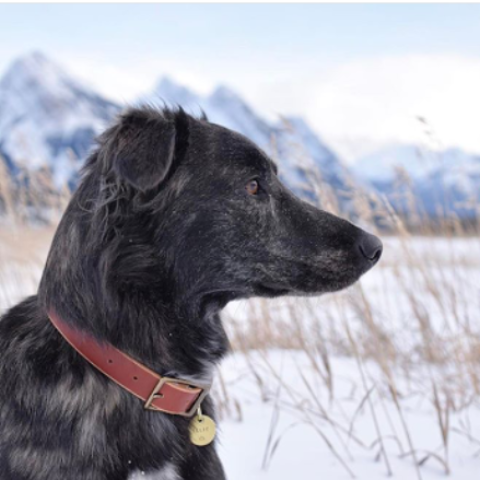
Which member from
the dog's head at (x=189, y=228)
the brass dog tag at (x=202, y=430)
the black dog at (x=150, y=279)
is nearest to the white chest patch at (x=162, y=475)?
the black dog at (x=150, y=279)

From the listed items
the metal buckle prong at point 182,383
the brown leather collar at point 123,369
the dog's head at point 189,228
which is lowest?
the metal buckle prong at point 182,383

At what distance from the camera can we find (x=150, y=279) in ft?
6.59

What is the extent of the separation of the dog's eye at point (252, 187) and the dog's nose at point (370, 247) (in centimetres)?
44

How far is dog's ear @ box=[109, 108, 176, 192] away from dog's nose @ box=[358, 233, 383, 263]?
2.65ft

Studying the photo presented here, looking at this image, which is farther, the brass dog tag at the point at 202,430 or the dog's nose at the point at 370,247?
the dog's nose at the point at 370,247

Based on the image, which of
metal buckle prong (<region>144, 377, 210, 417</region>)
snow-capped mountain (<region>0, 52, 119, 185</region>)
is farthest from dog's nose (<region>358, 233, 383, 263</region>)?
snow-capped mountain (<region>0, 52, 119, 185</region>)

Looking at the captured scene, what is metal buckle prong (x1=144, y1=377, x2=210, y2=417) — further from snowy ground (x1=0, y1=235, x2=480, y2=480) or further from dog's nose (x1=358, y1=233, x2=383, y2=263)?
dog's nose (x1=358, y1=233, x2=383, y2=263)

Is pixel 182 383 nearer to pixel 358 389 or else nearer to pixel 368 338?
pixel 358 389

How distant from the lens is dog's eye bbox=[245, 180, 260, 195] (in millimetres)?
2193

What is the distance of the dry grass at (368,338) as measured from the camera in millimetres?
3127

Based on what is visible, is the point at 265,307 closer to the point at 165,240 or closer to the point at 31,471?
the point at 165,240

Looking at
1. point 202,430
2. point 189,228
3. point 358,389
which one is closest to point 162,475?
point 202,430

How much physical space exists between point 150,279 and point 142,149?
437 millimetres

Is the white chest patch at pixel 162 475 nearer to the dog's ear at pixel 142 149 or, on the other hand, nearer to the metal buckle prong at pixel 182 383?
the metal buckle prong at pixel 182 383
